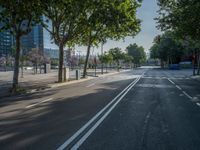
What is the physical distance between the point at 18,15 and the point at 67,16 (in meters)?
9.91

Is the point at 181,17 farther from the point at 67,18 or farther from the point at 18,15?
the point at 18,15

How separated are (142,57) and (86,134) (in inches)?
7223

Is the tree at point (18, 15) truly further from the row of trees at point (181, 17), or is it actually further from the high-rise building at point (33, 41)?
the high-rise building at point (33, 41)

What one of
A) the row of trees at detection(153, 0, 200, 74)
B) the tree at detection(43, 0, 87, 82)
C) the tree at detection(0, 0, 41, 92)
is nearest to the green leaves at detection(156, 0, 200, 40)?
the row of trees at detection(153, 0, 200, 74)

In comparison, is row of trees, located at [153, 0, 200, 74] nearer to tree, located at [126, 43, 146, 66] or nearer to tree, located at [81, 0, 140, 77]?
tree, located at [81, 0, 140, 77]

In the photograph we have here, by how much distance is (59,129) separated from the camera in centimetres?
945

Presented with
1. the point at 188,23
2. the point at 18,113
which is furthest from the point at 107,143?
the point at 188,23

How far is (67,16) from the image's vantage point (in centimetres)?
3206

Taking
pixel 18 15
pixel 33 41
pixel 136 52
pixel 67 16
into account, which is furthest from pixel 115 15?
pixel 136 52

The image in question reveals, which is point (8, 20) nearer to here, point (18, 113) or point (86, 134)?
point (18, 113)

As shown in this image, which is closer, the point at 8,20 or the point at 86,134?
the point at 86,134

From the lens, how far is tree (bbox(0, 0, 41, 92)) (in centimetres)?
2189

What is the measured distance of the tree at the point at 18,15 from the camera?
862 inches

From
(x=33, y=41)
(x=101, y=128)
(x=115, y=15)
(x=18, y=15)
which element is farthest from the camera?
(x=33, y=41)
